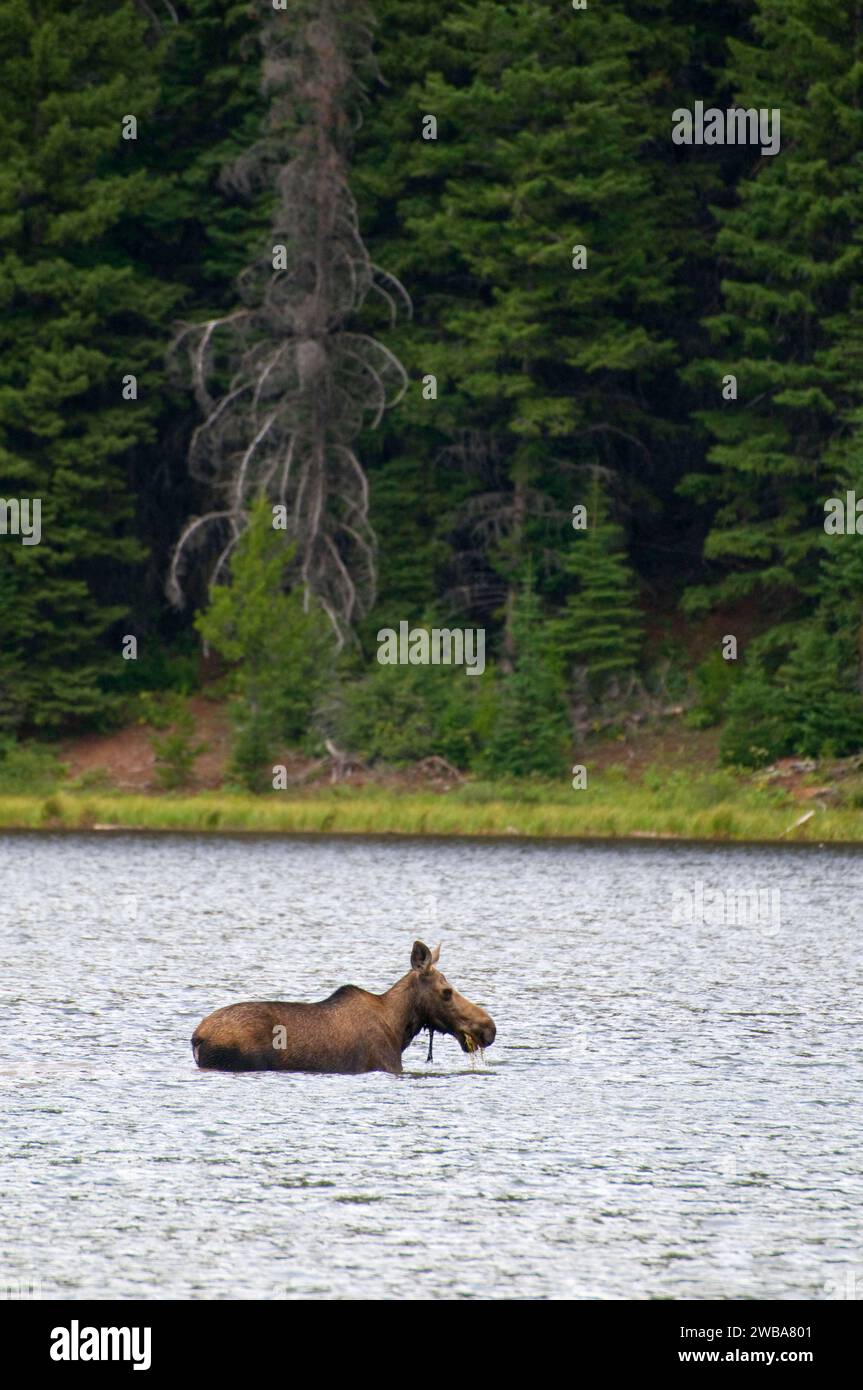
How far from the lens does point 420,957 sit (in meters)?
17.9

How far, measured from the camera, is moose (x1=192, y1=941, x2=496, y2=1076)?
59.2 feet

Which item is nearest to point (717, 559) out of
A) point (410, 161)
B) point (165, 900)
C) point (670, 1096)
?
point (410, 161)

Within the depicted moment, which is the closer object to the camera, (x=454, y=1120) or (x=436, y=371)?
(x=454, y=1120)

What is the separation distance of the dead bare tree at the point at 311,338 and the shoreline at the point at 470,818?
24.3 ft

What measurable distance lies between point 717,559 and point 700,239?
7996 mm

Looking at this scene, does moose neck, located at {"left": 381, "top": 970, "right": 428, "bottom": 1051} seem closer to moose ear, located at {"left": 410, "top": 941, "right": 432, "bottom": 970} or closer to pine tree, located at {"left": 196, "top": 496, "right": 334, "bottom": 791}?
moose ear, located at {"left": 410, "top": 941, "right": 432, "bottom": 970}

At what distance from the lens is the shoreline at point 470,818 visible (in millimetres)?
46594

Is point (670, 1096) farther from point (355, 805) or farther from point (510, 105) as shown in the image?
point (510, 105)

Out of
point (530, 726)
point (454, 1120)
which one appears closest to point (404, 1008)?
point (454, 1120)

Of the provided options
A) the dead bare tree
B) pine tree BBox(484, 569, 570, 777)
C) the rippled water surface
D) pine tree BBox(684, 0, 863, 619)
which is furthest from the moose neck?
the dead bare tree

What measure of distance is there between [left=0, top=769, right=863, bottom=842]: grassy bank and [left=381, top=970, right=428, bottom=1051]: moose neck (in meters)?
28.1

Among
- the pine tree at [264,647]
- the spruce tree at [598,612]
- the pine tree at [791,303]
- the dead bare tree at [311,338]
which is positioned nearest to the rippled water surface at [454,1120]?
the pine tree at [264,647]

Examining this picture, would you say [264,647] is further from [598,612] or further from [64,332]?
[64,332]

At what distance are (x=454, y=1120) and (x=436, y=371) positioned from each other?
42841 millimetres
